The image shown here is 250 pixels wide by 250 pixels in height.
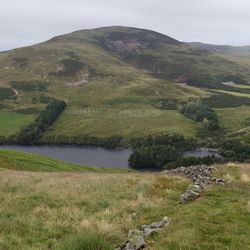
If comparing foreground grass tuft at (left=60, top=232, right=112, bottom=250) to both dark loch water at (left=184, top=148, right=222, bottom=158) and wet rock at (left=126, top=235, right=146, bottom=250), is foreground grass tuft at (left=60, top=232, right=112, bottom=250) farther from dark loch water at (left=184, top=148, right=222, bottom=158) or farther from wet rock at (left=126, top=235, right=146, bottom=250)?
dark loch water at (left=184, top=148, right=222, bottom=158)

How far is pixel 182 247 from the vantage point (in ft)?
47.8

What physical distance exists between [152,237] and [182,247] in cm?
206

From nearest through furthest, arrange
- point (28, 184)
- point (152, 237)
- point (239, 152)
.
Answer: point (152, 237) → point (28, 184) → point (239, 152)

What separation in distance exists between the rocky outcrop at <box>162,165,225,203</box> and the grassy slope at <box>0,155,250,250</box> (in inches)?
23.0

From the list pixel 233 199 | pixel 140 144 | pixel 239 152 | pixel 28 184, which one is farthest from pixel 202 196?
pixel 140 144

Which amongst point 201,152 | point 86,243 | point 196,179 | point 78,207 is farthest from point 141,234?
point 201,152

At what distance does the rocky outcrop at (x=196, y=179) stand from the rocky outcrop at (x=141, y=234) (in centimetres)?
493

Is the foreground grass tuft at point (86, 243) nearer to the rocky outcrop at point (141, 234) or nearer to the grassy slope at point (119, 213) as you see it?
the grassy slope at point (119, 213)

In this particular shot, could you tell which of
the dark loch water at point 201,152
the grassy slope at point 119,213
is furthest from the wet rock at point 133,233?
the dark loch water at point 201,152

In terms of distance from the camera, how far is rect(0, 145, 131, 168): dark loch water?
166500 millimetres

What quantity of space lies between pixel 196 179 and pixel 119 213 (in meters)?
10.1

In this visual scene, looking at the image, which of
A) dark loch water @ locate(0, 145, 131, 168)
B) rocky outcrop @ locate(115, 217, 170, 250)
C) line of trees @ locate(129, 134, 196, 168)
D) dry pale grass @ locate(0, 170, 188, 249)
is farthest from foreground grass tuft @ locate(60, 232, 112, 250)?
line of trees @ locate(129, 134, 196, 168)

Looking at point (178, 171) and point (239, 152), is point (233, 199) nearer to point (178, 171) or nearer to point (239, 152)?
point (178, 171)

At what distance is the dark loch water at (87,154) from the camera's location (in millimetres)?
166500
